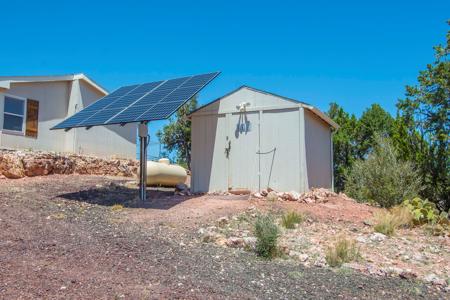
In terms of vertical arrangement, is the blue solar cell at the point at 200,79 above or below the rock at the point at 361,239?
above

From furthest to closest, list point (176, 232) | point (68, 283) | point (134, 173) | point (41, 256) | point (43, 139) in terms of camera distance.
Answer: point (134, 173) → point (43, 139) → point (176, 232) → point (41, 256) → point (68, 283)

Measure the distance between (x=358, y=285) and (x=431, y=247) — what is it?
10.0 ft

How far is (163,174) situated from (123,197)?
365 cm

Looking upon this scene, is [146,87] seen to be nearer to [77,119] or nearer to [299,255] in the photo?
[77,119]

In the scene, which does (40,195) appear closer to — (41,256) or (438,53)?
(41,256)

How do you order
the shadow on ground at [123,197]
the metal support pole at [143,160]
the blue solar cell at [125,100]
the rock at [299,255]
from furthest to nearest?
the blue solar cell at [125,100] → the metal support pole at [143,160] → the shadow on ground at [123,197] → the rock at [299,255]

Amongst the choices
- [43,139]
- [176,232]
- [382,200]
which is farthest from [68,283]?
[43,139]

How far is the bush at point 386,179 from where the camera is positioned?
1339 cm

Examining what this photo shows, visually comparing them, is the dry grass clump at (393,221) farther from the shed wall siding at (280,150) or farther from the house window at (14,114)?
the house window at (14,114)

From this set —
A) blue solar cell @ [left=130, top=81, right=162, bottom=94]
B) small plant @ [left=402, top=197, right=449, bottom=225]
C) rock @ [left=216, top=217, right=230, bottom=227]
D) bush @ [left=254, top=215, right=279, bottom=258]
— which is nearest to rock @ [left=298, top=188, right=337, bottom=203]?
small plant @ [left=402, top=197, right=449, bottom=225]

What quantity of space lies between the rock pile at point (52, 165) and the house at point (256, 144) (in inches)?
221

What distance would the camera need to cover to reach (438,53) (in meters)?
16.5

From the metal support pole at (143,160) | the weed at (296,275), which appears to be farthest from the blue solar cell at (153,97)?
the weed at (296,275)

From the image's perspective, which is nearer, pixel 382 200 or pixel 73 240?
pixel 73 240
